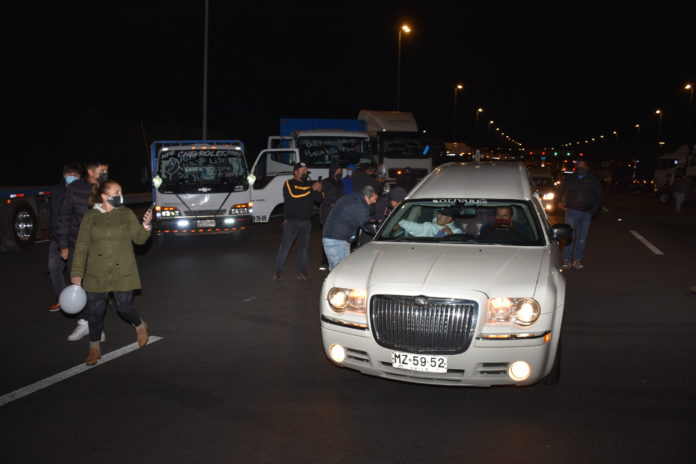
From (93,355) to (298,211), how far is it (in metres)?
4.38

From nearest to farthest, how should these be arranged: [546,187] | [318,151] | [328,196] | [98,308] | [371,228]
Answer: [98,308], [371,228], [328,196], [546,187], [318,151]

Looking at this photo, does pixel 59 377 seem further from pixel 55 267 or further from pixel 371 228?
pixel 371 228

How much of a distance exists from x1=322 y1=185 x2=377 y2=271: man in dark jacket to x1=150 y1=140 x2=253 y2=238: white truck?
18.4ft

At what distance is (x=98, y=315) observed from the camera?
236 inches

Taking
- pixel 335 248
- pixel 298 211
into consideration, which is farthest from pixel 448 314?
pixel 298 211

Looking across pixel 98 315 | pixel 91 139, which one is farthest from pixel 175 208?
pixel 91 139

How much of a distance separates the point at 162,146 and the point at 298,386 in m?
10.3

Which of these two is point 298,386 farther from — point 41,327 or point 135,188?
point 135,188

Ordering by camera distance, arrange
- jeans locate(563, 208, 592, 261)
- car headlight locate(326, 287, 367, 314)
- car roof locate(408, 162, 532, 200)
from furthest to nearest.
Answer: jeans locate(563, 208, 592, 261)
car roof locate(408, 162, 532, 200)
car headlight locate(326, 287, 367, 314)

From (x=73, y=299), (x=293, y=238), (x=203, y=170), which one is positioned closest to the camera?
(x=73, y=299)

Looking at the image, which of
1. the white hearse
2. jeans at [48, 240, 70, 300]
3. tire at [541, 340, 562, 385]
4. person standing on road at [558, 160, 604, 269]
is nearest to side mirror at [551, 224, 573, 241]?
the white hearse

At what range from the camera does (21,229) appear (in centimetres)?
1331

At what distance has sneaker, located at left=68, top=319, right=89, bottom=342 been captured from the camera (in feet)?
22.3

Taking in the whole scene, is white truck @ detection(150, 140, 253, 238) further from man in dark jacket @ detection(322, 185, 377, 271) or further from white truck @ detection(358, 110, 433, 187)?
white truck @ detection(358, 110, 433, 187)
